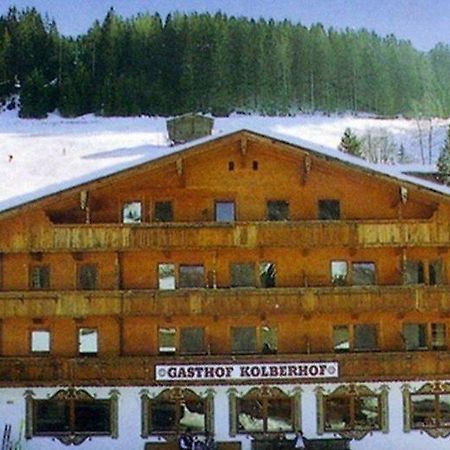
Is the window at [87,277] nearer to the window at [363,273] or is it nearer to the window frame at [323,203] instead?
the window frame at [323,203]

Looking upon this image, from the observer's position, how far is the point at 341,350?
28797mm

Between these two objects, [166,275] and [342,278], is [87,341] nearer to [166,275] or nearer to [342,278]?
[166,275]

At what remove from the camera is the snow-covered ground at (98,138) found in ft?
227

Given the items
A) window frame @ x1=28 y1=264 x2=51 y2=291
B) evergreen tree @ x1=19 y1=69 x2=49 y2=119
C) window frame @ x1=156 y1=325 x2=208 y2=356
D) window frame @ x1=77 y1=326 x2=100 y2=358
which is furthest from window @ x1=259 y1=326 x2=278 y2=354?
evergreen tree @ x1=19 y1=69 x2=49 y2=119

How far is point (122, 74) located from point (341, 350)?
95.6 m

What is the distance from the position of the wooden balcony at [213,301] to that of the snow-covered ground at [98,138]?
83.0 feet

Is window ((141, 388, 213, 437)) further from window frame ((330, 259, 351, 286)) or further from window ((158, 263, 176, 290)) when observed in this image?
window frame ((330, 259, 351, 286))

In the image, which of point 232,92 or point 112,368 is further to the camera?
point 232,92

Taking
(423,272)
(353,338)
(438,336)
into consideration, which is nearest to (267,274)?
(353,338)

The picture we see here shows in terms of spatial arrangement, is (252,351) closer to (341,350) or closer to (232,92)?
(341,350)

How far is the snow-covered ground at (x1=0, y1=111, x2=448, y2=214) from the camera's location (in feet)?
227

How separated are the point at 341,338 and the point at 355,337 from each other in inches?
19.5

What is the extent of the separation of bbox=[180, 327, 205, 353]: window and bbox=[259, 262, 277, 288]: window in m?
2.74

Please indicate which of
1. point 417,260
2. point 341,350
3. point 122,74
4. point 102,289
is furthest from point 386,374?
point 122,74
